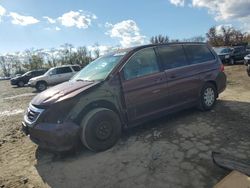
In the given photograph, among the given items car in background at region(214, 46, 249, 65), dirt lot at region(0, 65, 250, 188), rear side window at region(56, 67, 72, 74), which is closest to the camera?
dirt lot at region(0, 65, 250, 188)

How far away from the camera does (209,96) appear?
22.0 ft

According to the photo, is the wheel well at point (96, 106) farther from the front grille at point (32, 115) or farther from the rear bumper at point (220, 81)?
the rear bumper at point (220, 81)

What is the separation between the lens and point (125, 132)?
18.7 ft

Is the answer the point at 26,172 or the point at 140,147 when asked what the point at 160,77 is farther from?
the point at 26,172

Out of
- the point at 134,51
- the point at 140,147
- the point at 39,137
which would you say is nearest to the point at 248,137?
the point at 140,147

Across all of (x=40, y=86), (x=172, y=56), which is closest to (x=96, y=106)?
(x=172, y=56)

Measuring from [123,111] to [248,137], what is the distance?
2321mm

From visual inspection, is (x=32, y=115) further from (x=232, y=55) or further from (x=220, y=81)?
(x=232, y=55)

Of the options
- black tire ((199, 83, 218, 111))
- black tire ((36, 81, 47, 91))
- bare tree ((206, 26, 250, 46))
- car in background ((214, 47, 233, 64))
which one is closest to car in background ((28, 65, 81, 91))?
black tire ((36, 81, 47, 91))

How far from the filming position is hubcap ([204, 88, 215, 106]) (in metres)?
6.62

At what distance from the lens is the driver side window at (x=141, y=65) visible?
205 inches

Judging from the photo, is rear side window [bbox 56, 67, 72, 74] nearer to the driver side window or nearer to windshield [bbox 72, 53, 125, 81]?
windshield [bbox 72, 53, 125, 81]

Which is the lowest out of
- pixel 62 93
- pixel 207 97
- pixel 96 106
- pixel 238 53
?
pixel 207 97

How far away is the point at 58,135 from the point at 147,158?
1502mm
